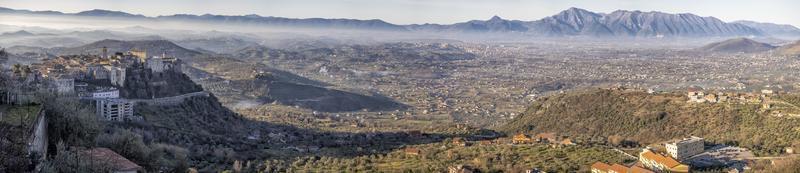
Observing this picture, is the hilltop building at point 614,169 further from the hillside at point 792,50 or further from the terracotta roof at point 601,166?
the hillside at point 792,50

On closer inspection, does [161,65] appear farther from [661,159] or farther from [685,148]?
[661,159]

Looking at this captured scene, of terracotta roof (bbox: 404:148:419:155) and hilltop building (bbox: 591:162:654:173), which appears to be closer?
hilltop building (bbox: 591:162:654:173)

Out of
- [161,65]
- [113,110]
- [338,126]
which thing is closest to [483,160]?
[113,110]

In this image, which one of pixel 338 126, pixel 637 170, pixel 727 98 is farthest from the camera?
pixel 338 126

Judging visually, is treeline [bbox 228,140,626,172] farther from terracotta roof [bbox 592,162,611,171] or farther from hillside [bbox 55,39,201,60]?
hillside [bbox 55,39,201,60]

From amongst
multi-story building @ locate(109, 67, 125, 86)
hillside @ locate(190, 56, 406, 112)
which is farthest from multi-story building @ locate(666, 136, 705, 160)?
hillside @ locate(190, 56, 406, 112)
